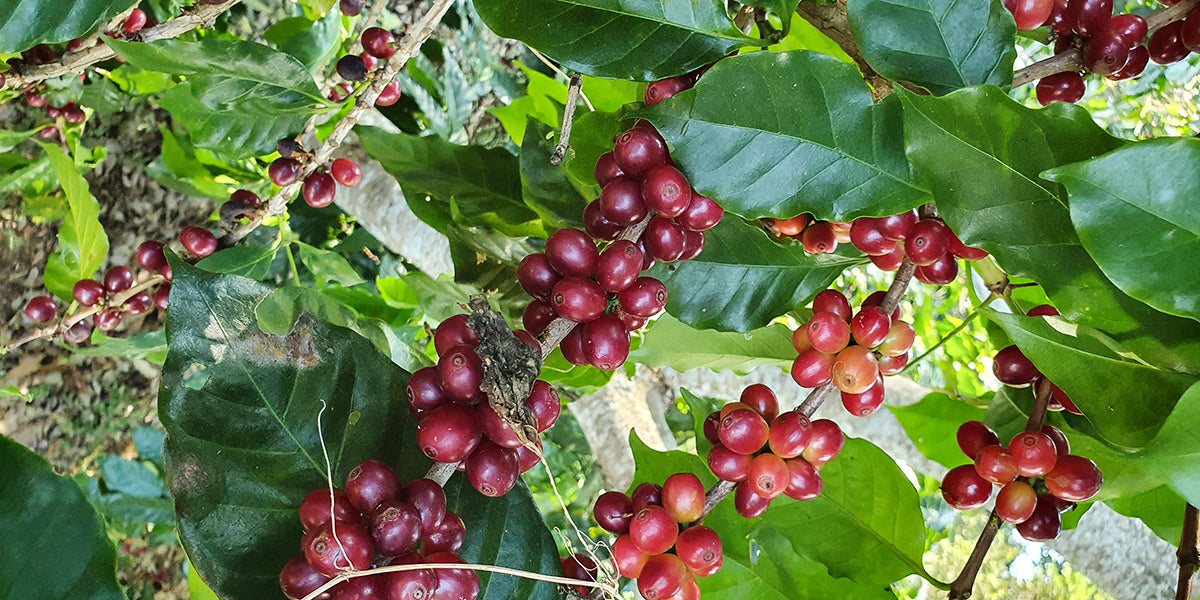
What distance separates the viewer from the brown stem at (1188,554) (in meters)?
0.41

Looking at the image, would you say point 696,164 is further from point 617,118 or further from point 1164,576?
point 1164,576

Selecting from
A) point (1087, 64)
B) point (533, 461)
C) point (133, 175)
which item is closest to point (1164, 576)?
point (1087, 64)

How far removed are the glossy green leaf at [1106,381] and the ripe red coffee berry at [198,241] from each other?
0.76 metres

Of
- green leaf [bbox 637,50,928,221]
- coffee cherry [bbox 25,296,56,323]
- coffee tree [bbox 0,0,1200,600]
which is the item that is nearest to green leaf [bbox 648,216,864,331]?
coffee tree [bbox 0,0,1200,600]

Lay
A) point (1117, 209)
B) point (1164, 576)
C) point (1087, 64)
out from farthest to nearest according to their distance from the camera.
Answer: point (1164, 576) → point (1087, 64) → point (1117, 209)

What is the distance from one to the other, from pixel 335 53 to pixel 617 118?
0.64 metres

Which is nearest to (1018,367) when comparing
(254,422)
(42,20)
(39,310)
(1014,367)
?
(1014,367)

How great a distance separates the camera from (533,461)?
36cm

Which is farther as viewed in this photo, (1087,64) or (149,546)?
(149,546)

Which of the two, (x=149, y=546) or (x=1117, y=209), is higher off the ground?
(x=1117, y=209)

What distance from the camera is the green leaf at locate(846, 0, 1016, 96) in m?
0.36

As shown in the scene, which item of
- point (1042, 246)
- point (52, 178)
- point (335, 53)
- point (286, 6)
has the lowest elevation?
point (52, 178)

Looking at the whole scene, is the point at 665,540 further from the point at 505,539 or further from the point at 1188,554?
the point at 1188,554

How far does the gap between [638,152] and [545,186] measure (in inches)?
6.7
